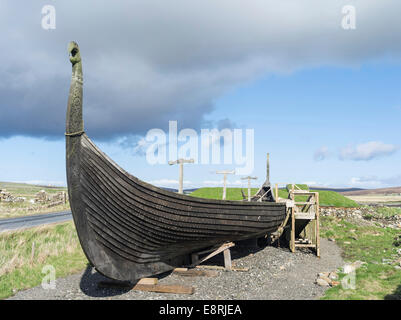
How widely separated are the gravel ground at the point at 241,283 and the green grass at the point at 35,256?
25.2 inches

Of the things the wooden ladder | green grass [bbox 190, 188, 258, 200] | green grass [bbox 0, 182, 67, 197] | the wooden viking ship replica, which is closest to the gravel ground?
the wooden viking ship replica

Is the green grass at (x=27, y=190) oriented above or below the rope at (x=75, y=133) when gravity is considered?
below

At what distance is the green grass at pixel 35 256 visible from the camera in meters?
8.40

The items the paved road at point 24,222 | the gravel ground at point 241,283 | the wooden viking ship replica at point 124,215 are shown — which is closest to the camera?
the wooden viking ship replica at point 124,215

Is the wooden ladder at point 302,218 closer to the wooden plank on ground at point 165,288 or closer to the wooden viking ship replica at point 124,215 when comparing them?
the wooden viking ship replica at point 124,215

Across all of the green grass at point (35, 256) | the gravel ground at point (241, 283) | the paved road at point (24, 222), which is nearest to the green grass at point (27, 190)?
the paved road at point (24, 222)

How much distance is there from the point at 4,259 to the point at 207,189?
20.0 meters

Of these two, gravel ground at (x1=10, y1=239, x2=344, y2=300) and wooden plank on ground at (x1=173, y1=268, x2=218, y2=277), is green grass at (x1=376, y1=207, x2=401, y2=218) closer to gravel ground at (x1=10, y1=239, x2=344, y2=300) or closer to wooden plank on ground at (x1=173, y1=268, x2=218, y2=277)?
gravel ground at (x1=10, y1=239, x2=344, y2=300)

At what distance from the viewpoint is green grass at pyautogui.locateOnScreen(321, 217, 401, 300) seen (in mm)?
6836

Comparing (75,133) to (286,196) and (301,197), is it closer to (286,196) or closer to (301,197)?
(286,196)

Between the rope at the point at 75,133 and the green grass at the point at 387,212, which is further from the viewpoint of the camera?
the green grass at the point at 387,212

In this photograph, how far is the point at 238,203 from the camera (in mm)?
8234

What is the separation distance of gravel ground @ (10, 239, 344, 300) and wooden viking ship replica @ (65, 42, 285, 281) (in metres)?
0.81

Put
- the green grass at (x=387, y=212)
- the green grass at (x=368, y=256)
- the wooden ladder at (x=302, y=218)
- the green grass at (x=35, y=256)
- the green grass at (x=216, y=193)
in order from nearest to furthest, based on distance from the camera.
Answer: the green grass at (x=368, y=256), the green grass at (x=35, y=256), the wooden ladder at (x=302, y=218), the green grass at (x=387, y=212), the green grass at (x=216, y=193)
